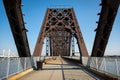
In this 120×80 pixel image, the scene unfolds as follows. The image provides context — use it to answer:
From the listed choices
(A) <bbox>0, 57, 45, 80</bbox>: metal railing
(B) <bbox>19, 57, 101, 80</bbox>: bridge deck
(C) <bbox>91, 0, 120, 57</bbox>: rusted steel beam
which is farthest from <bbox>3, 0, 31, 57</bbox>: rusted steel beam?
(C) <bbox>91, 0, 120, 57</bbox>: rusted steel beam

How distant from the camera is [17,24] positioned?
18.9m

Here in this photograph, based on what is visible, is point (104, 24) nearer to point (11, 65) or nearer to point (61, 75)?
point (61, 75)

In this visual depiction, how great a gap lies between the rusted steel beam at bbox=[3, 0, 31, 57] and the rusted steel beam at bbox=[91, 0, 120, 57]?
7690mm

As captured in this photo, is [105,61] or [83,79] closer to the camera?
[83,79]

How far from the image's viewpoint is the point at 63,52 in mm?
114625

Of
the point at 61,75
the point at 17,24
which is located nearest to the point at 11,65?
the point at 61,75

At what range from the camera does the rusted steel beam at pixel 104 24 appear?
17750 mm

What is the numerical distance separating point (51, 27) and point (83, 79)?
107ft

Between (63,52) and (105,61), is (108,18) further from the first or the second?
(63,52)

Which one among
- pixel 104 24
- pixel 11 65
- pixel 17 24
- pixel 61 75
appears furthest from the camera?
pixel 104 24

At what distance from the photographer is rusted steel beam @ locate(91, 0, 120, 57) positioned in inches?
699

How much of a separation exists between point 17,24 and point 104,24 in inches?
337

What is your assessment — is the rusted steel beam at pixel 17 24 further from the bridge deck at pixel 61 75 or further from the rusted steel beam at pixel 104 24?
the rusted steel beam at pixel 104 24

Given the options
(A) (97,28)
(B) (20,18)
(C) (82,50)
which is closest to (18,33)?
(B) (20,18)
